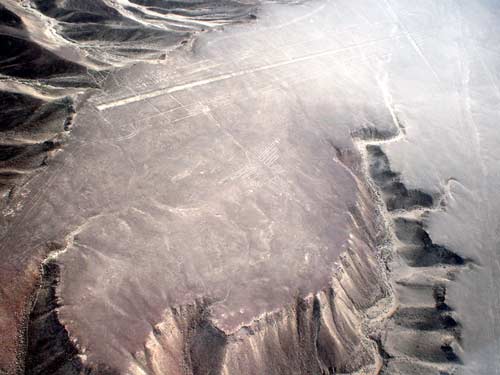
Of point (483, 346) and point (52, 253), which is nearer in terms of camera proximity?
point (52, 253)

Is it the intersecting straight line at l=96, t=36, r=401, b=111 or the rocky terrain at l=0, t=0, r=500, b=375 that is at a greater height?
the intersecting straight line at l=96, t=36, r=401, b=111

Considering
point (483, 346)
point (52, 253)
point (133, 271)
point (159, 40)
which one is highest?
point (159, 40)

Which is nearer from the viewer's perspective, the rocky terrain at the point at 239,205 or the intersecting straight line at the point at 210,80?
the rocky terrain at the point at 239,205

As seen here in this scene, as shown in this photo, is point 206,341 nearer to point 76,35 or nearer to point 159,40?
point 159,40

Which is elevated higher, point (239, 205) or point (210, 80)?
point (210, 80)

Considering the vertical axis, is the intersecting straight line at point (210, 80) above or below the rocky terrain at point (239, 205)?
above

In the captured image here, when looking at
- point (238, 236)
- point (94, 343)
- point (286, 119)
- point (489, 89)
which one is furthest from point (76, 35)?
point (489, 89)

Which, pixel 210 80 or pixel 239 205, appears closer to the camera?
pixel 239 205

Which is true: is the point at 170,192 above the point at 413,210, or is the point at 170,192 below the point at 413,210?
above

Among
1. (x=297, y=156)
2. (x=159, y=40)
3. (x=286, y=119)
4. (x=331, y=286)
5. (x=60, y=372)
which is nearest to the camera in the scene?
(x=60, y=372)

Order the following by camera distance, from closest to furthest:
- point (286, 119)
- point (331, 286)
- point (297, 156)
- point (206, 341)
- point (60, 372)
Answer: point (60, 372), point (206, 341), point (331, 286), point (297, 156), point (286, 119)

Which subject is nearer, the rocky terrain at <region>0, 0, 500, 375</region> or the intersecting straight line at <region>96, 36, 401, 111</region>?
the rocky terrain at <region>0, 0, 500, 375</region>
